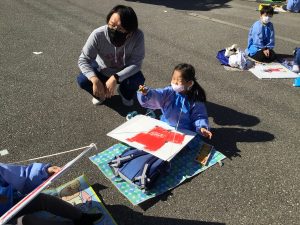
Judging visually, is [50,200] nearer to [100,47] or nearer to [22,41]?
[100,47]

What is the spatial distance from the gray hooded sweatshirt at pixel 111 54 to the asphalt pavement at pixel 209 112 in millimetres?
492

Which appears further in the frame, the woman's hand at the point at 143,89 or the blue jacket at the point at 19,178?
the woman's hand at the point at 143,89

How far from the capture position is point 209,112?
13.7 feet

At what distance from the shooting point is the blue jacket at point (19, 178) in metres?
2.22

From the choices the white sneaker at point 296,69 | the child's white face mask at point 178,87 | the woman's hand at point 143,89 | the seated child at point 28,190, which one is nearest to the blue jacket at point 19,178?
the seated child at point 28,190

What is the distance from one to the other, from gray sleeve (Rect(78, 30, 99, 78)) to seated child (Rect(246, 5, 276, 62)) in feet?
10.1

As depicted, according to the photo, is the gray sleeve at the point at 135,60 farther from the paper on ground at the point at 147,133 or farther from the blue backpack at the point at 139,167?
the blue backpack at the point at 139,167

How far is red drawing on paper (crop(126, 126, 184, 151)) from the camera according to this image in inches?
124

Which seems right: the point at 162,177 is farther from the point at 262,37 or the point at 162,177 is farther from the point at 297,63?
the point at 262,37

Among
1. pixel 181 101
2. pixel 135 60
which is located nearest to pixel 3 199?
pixel 181 101

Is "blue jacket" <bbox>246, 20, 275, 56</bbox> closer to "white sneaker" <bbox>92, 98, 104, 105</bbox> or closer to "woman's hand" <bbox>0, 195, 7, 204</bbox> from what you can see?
"white sneaker" <bbox>92, 98, 104, 105</bbox>

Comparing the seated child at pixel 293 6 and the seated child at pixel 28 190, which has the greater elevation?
the seated child at pixel 293 6

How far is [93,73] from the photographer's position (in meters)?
3.84

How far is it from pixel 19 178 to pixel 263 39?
4.88m
